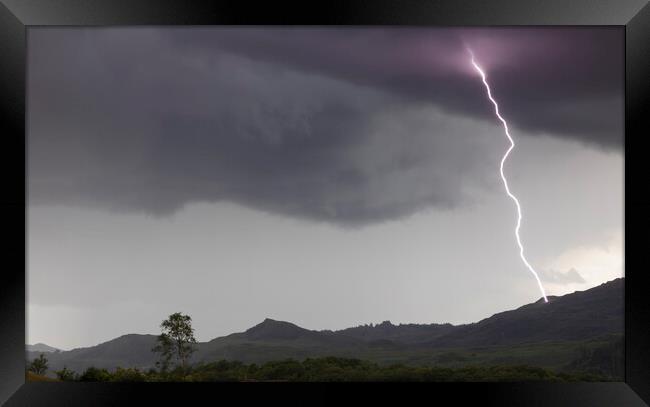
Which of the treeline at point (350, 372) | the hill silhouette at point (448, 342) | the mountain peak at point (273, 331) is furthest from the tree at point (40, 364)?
the mountain peak at point (273, 331)

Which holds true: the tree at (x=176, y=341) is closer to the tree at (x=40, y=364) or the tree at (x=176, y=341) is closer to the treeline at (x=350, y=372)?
the treeline at (x=350, y=372)

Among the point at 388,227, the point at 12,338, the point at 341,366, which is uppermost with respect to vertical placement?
the point at 388,227

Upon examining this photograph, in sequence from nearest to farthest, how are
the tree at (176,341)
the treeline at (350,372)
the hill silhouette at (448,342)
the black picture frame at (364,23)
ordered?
the black picture frame at (364,23), the tree at (176,341), the hill silhouette at (448,342), the treeline at (350,372)

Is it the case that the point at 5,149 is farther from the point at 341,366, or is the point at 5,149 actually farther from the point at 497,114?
the point at 341,366

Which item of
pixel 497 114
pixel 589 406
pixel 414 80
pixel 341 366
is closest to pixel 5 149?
pixel 589 406

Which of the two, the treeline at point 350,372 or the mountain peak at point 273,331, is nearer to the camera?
the mountain peak at point 273,331

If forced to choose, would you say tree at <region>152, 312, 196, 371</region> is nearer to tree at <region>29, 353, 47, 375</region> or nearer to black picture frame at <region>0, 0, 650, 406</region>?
tree at <region>29, 353, 47, 375</region>

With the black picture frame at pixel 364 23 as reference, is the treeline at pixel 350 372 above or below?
below

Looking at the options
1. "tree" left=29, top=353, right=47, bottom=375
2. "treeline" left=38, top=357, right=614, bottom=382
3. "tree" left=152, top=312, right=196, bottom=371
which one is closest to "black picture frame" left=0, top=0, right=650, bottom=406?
"tree" left=152, top=312, right=196, bottom=371
